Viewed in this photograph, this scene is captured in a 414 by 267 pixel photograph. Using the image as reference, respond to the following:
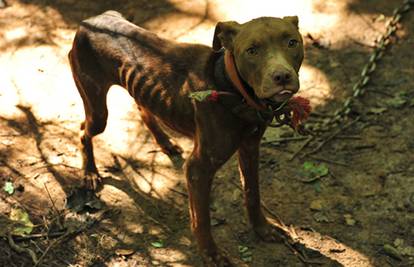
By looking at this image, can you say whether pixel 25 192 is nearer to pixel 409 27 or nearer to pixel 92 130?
pixel 92 130

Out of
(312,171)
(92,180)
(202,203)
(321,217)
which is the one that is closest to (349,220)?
(321,217)

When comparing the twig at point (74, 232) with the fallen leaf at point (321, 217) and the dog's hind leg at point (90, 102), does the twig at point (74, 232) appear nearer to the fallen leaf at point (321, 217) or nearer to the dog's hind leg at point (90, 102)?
the dog's hind leg at point (90, 102)

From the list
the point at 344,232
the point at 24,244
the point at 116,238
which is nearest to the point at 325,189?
the point at 344,232

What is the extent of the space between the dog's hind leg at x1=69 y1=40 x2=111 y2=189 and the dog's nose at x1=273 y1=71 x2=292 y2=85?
190cm

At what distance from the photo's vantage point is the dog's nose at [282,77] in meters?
3.27

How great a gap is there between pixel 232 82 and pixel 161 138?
6.14 ft

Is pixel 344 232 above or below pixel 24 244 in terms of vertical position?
above

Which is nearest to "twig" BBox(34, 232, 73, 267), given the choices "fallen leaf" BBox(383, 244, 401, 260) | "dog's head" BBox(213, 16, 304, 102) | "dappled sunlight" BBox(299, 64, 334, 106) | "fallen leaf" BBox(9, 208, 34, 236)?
"fallen leaf" BBox(9, 208, 34, 236)

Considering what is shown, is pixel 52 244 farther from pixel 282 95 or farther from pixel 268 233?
pixel 282 95

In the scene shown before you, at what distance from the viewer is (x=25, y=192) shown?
5020mm

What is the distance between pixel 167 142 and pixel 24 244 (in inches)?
65.4

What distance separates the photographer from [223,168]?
539cm

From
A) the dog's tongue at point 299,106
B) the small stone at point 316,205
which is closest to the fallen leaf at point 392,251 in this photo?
the small stone at point 316,205

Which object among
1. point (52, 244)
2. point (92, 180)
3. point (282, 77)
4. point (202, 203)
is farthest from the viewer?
point (92, 180)
